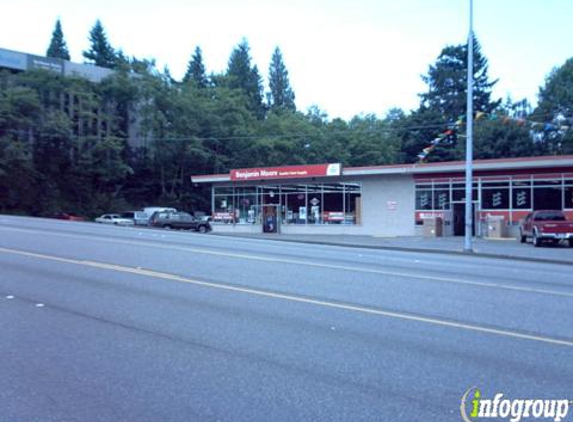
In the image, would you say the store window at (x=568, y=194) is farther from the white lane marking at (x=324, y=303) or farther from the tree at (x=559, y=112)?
the white lane marking at (x=324, y=303)

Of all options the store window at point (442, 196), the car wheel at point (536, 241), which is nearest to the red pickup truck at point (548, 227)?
the car wheel at point (536, 241)

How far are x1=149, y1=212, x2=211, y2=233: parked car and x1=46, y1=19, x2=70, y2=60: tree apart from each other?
55.6 meters

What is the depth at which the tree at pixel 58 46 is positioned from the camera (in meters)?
89.6

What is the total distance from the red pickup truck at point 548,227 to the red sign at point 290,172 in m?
13.0

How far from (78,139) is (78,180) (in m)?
3.92

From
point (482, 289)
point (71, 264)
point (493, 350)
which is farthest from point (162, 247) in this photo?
point (493, 350)

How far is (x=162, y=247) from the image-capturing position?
18.8 meters

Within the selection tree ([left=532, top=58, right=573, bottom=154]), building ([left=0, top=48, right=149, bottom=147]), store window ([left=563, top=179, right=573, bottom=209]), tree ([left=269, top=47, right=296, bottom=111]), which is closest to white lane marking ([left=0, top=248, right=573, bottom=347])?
store window ([left=563, top=179, right=573, bottom=209])

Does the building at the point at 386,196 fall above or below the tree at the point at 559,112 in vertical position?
below

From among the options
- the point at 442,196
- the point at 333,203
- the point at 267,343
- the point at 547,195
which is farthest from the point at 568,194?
the point at 267,343

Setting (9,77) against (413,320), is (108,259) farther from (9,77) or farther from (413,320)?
(9,77)

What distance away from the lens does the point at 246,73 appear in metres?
92.7

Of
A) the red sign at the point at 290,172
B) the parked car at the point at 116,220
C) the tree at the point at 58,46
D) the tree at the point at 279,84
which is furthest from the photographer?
the tree at the point at 279,84

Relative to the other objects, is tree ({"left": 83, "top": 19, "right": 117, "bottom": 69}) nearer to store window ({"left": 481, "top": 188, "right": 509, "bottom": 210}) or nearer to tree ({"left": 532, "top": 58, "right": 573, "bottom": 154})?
tree ({"left": 532, "top": 58, "right": 573, "bottom": 154})
